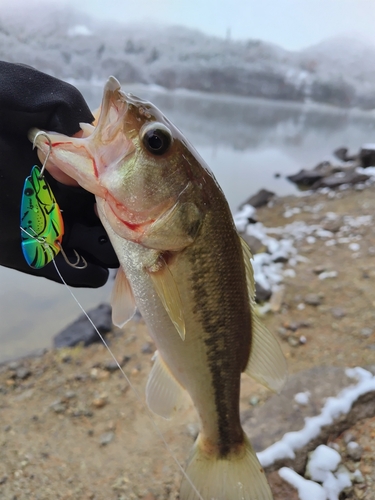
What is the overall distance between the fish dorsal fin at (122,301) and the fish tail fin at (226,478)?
52 cm

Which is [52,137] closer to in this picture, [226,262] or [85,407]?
[226,262]

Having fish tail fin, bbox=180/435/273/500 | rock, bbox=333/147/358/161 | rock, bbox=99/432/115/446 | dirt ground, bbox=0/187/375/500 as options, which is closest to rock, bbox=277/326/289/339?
dirt ground, bbox=0/187/375/500

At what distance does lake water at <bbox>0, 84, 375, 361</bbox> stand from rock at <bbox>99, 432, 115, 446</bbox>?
109 cm

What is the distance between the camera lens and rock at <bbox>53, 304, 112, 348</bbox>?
2.59 m

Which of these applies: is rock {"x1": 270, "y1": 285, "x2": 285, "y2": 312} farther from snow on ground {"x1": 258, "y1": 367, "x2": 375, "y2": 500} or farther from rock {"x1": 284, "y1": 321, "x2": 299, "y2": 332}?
snow on ground {"x1": 258, "y1": 367, "x2": 375, "y2": 500}

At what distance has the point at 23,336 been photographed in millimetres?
2746

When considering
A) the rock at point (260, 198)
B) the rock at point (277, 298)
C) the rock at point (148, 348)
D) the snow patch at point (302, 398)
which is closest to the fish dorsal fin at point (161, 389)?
the snow patch at point (302, 398)

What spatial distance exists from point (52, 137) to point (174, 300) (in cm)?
42

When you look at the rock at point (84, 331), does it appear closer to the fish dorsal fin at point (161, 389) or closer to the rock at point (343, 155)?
the fish dorsal fin at point (161, 389)

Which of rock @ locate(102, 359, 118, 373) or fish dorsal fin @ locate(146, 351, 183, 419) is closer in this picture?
fish dorsal fin @ locate(146, 351, 183, 419)

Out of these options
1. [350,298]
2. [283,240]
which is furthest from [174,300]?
[283,240]

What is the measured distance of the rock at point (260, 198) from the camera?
6273 mm

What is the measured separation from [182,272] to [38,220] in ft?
1.16

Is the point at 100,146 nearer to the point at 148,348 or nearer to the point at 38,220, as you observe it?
the point at 38,220
